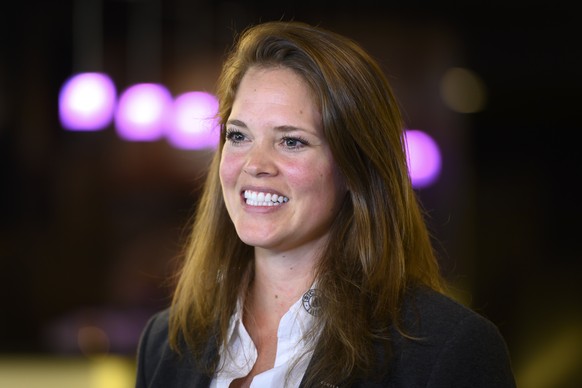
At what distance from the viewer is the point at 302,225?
188 centimetres

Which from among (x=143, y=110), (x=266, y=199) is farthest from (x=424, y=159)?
(x=266, y=199)

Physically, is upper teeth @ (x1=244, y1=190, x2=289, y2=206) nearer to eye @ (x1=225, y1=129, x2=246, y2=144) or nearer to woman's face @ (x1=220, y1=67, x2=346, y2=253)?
woman's face @ (x1=220, y1=67, x2=346, y2=253)

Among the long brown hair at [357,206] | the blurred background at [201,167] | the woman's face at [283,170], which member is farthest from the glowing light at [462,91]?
the woman's face at [283,170]

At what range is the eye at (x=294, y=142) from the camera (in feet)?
6.12

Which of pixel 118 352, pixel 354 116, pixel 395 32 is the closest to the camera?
pixel 354 116

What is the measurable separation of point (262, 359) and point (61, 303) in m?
6.34

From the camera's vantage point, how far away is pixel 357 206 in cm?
190

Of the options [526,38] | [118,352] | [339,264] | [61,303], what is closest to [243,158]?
[339,264]

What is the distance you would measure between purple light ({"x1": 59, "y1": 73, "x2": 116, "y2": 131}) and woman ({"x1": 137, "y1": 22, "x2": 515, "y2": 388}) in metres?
5.14

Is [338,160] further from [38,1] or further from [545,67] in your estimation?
[38,1]

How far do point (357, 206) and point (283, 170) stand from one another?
175 mm

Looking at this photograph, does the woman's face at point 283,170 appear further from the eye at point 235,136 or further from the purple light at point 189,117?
the purple light at point 189,117

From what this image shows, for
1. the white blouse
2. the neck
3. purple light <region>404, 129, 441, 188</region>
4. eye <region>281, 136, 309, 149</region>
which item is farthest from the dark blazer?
purple light <region>404, 129, 441, 188</region>

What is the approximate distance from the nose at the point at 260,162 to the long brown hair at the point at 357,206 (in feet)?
0.41
